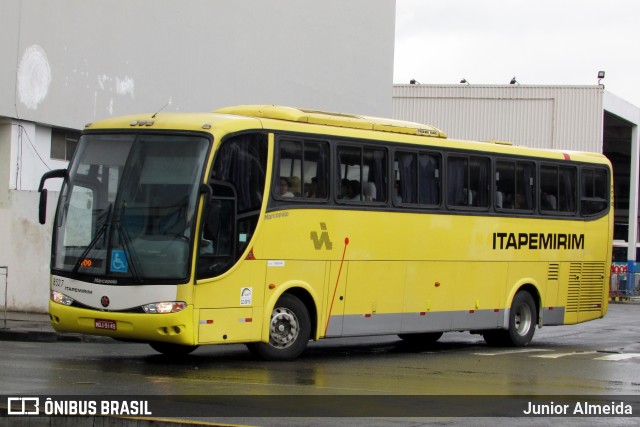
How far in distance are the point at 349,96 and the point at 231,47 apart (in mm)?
6618

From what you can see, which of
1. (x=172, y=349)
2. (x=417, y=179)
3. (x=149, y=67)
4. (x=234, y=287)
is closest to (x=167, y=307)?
(x=234, y=287)

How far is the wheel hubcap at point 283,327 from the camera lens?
1664cm

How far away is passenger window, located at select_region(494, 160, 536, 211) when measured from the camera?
68.6 ft

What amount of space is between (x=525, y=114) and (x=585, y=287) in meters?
31.7

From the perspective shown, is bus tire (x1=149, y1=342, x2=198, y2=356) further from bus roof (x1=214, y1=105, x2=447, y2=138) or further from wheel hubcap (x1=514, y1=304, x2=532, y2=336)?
wheel hubcap (x1=514, y1=304, x2=532, y2=336)

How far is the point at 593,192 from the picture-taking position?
76.2 feet

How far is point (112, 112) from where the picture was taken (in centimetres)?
2630

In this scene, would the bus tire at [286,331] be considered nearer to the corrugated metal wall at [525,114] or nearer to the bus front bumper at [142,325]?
the bus front bumper at [142,325]

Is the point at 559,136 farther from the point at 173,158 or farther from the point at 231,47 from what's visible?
the point at 173,158

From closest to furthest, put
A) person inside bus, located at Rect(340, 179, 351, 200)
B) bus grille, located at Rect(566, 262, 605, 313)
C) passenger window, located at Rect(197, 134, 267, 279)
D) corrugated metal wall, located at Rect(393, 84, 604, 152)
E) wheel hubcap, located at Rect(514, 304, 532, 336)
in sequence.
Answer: passenger window, located at Rect(197, 134, 267, 279) → person inside bus, located at Rect(340, 179, 351, 200) → wheel hubcap, located at Rect(514, 304, 532, 336) → bus grille, located at Rect(566, 262, 605, 313) → corrugated metal wall, located at Rect(393, 84, 604, 152)

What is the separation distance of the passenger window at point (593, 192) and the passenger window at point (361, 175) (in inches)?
248

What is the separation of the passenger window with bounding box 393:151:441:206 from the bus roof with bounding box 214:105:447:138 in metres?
0.50

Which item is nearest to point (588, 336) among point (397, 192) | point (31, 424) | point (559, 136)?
point (397, 192)

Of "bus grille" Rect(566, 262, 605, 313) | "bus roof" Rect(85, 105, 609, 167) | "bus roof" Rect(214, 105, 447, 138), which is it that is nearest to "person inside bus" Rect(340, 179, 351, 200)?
"bus roof" Rect(85, 105, 609, 167)
